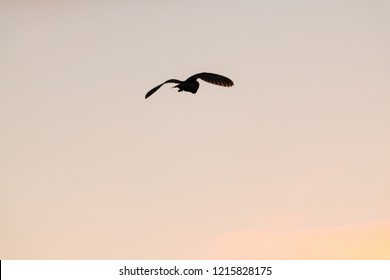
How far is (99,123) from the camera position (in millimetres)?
2709

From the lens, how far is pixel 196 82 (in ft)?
8.53

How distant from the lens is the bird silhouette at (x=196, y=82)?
250 cm

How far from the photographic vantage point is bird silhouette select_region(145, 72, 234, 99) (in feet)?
8.21

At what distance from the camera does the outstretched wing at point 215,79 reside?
2500 mm

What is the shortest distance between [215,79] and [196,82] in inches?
3.8

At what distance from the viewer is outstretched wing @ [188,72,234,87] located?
2500 millimetres

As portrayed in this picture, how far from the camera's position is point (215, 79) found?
254 centimetres

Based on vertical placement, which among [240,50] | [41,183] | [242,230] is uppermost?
[240,50]
